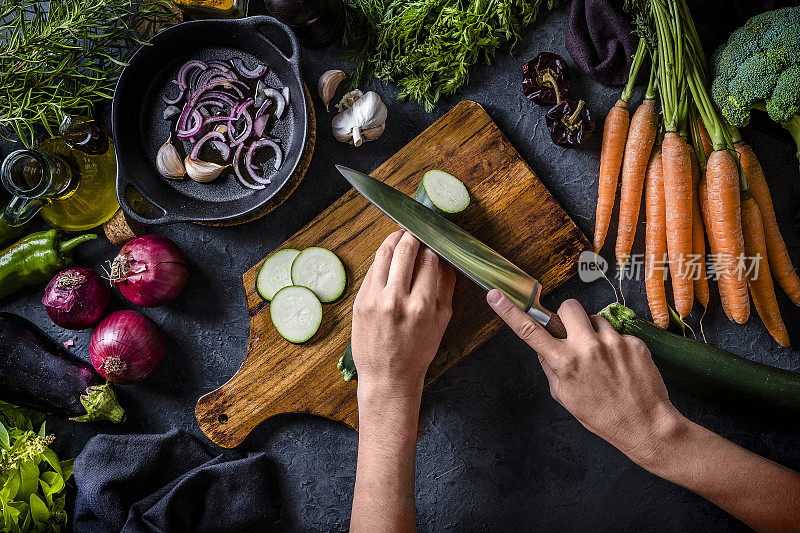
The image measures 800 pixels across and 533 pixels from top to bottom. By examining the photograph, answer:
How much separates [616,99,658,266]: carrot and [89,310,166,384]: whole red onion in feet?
6.51

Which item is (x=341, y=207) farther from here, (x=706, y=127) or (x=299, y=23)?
(x=706, y=127)

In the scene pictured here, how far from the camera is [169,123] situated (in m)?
2.25

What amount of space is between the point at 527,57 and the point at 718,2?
783mm

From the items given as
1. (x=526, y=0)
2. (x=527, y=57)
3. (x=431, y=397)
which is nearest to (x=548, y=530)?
(x=431, y=397)

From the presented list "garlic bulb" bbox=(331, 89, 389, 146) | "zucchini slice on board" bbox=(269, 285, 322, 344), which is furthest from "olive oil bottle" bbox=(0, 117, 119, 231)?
"garlic bulb" bbox=(331, 89, 389, 146)

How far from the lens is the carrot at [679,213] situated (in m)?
2.08

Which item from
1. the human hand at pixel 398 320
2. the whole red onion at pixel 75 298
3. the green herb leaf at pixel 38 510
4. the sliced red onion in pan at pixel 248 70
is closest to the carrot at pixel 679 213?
the human hand at pixel 398 320

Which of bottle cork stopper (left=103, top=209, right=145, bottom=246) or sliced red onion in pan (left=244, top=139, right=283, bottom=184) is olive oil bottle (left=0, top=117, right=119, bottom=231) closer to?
bottle cork stopper (left=103, top=209, right=145, bottom=246)

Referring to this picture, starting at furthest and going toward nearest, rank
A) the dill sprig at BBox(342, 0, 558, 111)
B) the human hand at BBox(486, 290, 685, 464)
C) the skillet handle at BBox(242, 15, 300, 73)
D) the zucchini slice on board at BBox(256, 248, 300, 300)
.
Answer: the zucchini slice on board at BBox(256, 248, 300, 300)
the dill sprig at BBox(342, 0, 558, 111)
the skillet handle at BBox(242, 15, 300, 73)
the human hand at BBox(486, 290, 685, 464)

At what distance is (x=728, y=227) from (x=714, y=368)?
1.81 ft

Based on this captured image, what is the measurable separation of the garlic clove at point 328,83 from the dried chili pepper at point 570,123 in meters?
0.87

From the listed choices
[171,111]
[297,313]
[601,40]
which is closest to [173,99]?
[171,111]

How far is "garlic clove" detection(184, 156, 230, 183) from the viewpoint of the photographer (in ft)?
6.98

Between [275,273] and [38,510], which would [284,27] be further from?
[38,510]
